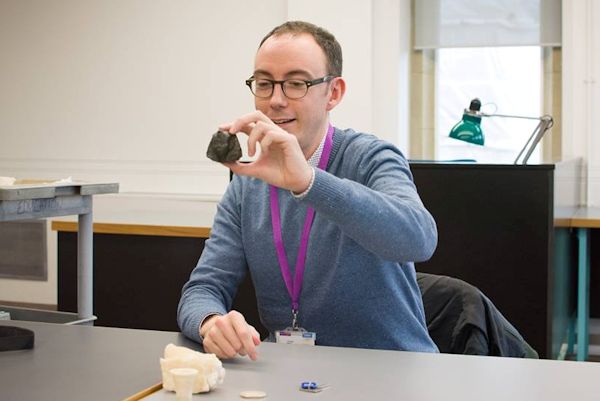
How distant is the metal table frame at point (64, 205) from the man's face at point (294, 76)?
2.28ft

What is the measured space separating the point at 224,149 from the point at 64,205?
103 centimetres

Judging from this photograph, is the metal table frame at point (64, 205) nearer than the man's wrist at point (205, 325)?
No

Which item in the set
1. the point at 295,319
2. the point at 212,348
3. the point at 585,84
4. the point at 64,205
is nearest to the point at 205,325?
the point at 212,348

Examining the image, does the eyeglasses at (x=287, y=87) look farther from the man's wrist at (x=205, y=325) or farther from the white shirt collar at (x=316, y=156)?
the man's wrist at (x=205, y=325)

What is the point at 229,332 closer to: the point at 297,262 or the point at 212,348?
the point at 212,348

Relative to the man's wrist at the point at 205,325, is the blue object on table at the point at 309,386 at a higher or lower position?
lower

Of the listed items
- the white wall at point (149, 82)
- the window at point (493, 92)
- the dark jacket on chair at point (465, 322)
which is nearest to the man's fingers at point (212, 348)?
the dark jacket on chair at point (465, 322)

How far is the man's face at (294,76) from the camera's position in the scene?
68.3 inches

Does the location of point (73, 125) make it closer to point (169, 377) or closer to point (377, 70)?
point (377, 70)

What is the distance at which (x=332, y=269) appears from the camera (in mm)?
1728

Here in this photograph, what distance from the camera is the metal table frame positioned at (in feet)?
6.82

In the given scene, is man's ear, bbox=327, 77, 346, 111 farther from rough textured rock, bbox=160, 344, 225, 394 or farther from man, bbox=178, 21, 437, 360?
rough textured rock, bbox=160, 344, 225, 394

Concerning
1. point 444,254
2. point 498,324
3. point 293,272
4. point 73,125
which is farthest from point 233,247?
point 73,125

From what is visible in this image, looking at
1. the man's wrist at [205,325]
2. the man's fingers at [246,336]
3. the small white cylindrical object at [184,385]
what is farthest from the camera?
the man's wrist at [205,325]
